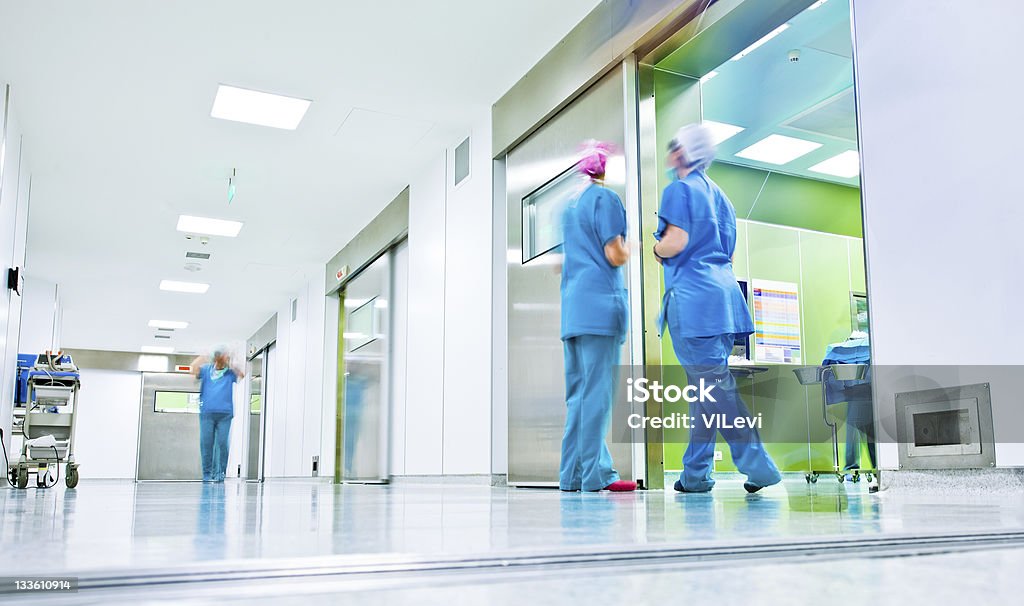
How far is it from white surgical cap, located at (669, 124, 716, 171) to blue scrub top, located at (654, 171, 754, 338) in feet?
0.17

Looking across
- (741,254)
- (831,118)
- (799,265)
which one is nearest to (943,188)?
(831,118)

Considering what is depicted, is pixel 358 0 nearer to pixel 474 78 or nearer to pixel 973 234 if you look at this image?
pixel 474 78

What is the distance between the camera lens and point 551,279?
17.2 ft

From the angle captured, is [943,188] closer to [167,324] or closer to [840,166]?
[840,166]

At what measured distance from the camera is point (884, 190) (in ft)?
10.3

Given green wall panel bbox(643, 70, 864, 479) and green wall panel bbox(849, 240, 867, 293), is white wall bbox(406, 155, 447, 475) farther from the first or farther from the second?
green wall panel bbox(849, 240, 867, 293)

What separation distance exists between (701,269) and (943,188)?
3.29ft

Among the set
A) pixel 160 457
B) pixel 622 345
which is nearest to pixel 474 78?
pixel 622 345

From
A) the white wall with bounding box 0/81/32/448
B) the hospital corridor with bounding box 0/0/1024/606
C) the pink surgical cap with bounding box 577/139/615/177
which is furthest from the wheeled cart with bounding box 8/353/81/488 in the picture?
the pink surgical cap with bounding box 577/139/615/177

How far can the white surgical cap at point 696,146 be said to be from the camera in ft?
12.3

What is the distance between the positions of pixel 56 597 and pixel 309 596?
0.61ft

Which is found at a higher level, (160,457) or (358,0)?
(358,0)

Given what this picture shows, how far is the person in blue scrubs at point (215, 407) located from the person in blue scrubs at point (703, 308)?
8.56m

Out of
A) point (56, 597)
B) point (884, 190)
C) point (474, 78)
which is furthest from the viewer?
point (474, 78)
